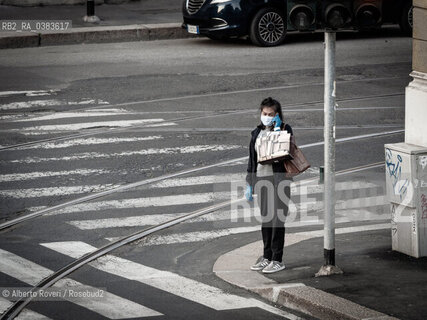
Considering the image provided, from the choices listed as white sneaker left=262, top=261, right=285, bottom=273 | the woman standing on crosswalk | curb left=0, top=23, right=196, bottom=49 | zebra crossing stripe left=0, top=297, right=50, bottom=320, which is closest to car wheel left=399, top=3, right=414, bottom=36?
curb left=0, top=23, right=196, bottom=49

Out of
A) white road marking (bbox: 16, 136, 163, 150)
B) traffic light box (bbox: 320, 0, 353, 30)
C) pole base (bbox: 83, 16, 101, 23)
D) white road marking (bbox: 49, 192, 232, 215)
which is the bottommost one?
white road marking (bbox: 49, 192, 232, 215)

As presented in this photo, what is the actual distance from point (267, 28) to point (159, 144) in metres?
8.23

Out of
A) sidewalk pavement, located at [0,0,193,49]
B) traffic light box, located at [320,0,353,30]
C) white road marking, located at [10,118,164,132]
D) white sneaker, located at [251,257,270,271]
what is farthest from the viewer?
sidewalk pavement, located at [0,0,193,49]

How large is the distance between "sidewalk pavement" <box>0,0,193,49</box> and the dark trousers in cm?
1445

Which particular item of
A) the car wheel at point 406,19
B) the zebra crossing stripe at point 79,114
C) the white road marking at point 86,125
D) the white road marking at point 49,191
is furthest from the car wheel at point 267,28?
the white road marking at point 49,191

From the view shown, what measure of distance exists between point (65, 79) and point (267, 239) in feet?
34.8

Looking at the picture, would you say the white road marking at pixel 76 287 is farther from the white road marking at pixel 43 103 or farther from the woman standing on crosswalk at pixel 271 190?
the white road marking at pixel 43 103

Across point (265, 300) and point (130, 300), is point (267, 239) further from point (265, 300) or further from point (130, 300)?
point (130, 300)

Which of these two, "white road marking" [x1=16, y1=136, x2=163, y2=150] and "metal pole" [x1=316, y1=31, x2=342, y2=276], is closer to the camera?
"metal pole" [x1=316, y1=31, x2=342, y2=276]

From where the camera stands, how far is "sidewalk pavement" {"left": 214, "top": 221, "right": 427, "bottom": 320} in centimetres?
911

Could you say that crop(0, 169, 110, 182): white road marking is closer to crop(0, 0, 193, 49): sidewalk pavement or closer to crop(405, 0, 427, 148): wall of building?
crop(405, 0, 427, 148): wall of building

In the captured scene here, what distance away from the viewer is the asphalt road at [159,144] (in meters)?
10.5

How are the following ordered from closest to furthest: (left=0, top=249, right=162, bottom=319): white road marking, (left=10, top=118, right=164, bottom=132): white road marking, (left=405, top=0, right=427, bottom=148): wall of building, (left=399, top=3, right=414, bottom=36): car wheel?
(left=0, top=249, right=162, bottom=319): white road marking → (left=405, top=0, right=427, bottom=148): wall of building → (left=10, top=118, right=164, bottom=132): white road marking → (left=399, top=3, right=414, bottom=36): car wheel

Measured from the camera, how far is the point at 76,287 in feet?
33.4
